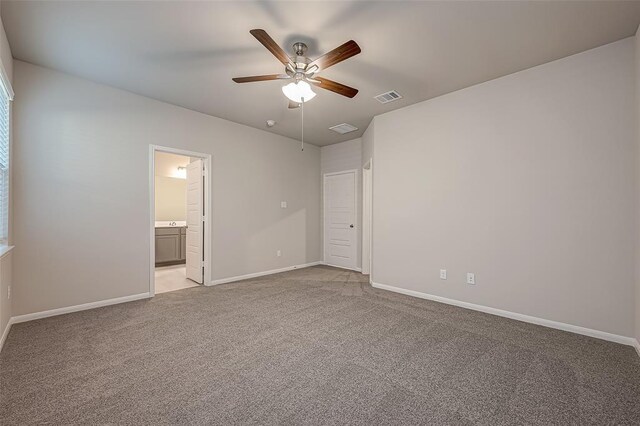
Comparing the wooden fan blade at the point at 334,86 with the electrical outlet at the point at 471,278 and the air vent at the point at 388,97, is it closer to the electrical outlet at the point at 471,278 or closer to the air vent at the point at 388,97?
the air vent at the point at 388,97

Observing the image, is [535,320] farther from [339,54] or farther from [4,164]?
[4,164]

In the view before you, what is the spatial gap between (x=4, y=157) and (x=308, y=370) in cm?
344

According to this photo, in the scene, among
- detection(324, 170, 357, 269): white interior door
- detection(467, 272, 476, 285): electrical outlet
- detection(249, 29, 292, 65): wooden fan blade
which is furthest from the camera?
detection(324, 170, 357, 269): white interior door

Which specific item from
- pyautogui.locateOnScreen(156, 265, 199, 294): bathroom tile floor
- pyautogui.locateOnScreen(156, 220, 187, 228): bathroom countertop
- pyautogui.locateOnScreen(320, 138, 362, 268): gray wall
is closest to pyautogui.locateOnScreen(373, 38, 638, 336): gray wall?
pyautogui.locateOnScreen(320, 138, 362, 268): gray wall

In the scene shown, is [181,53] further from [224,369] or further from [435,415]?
[435,415]

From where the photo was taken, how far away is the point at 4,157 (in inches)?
106

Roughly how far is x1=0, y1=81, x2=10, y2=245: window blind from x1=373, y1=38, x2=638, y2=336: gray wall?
4.43 metres

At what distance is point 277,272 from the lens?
217 inches

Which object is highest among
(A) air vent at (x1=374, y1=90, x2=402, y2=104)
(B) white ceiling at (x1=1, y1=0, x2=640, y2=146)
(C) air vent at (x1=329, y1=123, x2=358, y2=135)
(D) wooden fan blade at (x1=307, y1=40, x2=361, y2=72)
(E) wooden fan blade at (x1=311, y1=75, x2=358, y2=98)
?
(B) white ceiling at (x1=1, y1=0, x2=640, y2=146)

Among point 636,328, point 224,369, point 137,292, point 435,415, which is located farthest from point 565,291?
point 137,292

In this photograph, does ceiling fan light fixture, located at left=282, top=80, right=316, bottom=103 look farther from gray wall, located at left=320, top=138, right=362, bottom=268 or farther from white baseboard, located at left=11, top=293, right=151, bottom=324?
white baseboard, located at left=11, top=293, right=151, bottom=324

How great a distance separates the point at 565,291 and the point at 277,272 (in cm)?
428

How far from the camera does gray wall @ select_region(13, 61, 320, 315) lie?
10.0 ft

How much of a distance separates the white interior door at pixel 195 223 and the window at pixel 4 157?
214cm
